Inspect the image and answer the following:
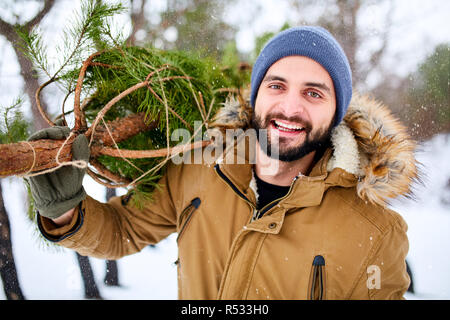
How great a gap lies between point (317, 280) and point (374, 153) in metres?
0.61

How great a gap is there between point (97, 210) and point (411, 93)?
262 centimetres

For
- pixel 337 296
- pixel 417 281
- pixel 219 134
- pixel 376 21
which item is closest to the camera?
pixel 337 296

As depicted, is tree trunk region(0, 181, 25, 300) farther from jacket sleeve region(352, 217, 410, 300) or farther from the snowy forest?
jacket sleeve region(352, 217, 410, 300)

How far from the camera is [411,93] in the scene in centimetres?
226

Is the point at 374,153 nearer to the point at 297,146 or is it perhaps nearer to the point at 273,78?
the point at 297,146

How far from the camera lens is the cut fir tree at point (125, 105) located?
95 cm

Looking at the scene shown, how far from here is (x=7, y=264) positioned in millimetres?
1646

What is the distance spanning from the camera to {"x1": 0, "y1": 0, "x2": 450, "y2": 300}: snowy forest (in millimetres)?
1238

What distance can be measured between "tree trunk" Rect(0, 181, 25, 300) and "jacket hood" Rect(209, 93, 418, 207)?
1.47 meters

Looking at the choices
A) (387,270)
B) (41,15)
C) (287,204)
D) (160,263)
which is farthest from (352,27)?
(160,263)

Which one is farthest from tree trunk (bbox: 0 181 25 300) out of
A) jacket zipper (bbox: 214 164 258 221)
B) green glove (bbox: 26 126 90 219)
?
jacket zipper (bbox: 214 164 258 221)

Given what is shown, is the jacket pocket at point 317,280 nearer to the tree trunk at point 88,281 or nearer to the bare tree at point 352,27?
the bare tree at point 352,27
